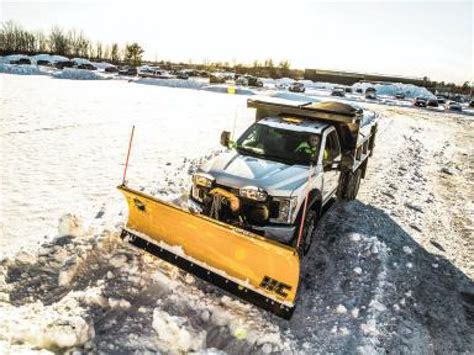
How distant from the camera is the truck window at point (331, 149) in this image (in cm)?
660

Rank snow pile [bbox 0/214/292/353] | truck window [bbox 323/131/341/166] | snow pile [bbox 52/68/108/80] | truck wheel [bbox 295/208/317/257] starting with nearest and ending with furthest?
snow pile [bbox 0/214/292/353]
truck wheel [bbox 295/208/317/257]
truck window [bbox 323/131/341/166]
snow pile [bbox 52/68/108/80]

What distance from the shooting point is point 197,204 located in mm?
5848

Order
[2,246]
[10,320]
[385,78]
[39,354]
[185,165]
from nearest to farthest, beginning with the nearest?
[39,354]
[10,320]
[2,246]
[185,165]
[385,78]

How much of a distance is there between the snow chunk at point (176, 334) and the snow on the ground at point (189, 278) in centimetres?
1

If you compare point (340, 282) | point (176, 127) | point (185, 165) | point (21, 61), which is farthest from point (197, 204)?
point (21, 61)

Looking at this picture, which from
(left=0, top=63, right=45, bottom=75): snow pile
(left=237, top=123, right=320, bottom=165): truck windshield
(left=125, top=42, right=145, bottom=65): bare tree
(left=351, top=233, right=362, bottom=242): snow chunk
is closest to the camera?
(left=237, top=123, right=320, bottom=165): truck windshield

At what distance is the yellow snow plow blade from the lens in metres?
4.39

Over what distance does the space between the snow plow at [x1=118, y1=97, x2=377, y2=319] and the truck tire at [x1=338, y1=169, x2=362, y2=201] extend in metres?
1.03

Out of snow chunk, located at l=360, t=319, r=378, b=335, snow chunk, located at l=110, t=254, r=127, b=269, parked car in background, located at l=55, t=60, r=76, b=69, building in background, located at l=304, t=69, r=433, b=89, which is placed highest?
building in background, located at l=304, t=69, r=433, b=89

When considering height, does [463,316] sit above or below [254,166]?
below

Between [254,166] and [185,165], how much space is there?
5333 millimetres

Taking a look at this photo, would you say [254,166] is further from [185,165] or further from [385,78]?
[385,78]

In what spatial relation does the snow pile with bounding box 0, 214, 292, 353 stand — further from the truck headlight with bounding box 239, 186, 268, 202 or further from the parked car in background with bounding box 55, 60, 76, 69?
the parked car in background with bounding box 55, 60, 76, 69

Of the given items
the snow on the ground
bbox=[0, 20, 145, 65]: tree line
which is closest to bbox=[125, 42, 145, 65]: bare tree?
bbox=[0, 20, 145, 65]: tree line
